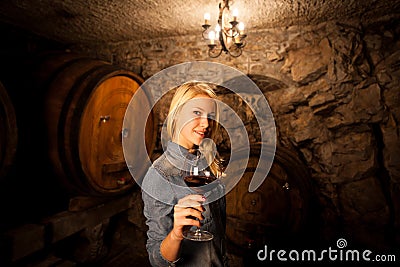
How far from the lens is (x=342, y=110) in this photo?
241 cm

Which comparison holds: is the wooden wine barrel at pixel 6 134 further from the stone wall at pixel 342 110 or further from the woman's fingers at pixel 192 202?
the stone wall at pixel 342 110

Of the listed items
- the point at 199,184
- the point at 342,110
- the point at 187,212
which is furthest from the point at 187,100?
the point at 342,110

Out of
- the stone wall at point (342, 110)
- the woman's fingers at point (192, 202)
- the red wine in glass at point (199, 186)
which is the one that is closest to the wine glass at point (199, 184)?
the red wine in glass at point (199, 186)

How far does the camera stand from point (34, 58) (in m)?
2.20

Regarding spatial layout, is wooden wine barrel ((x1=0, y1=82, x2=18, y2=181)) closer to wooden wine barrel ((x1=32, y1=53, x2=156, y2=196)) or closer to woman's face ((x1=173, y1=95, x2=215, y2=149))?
wooden wine barrel ((x1=32, y1=53, x2=156, y2=196))

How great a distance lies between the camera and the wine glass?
1148mm

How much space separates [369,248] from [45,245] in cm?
288

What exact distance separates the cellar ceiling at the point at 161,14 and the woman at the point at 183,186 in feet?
4.14

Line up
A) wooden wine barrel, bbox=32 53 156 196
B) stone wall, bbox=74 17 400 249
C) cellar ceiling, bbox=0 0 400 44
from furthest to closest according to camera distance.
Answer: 1. stone wall, bbox=74 17 400 249
2. cellar ceiling, bbox=0 0 400 44
3. wooden wine barrel, bbox=32 53 156 196

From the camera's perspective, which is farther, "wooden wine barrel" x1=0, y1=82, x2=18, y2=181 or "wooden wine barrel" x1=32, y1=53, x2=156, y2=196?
"wooden wine barrel" x1=32, y1=53, x2=156, y2=196

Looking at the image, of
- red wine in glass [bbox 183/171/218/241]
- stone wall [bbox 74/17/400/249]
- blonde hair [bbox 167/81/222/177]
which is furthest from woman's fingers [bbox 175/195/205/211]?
stone wall [bbox 74/17/400/249]

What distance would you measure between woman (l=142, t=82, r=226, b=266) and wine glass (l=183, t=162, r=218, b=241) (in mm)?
46

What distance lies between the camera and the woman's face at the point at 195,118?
1318 mm

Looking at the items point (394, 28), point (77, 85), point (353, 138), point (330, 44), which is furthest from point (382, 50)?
point (77, 85)
